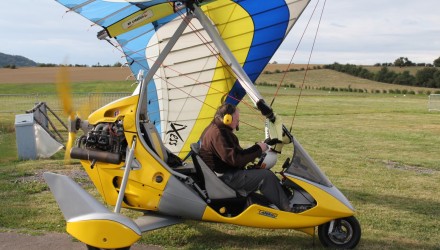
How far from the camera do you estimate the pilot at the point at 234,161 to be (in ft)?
18.5

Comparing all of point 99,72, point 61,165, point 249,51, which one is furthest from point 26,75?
point 249,51

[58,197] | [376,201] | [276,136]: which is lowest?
[376,201]

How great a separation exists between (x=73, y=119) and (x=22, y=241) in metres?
1.54

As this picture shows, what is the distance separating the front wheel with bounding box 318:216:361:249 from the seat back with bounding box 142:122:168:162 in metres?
2.05

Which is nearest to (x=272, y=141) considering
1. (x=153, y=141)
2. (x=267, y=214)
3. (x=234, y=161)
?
(x=234, y=161)

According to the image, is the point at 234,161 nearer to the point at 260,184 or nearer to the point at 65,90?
the point at 260,184

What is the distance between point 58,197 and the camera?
535 cm

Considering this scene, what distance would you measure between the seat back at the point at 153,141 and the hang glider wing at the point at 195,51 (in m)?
1.24

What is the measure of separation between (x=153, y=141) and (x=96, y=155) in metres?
Result: 0.73

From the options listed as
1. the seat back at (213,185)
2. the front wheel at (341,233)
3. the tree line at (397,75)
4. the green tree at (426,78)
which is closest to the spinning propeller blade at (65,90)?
the seat back at (213,185)

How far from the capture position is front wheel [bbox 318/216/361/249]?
5680 mm

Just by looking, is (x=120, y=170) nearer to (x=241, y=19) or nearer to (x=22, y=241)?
(x=22, y=241)

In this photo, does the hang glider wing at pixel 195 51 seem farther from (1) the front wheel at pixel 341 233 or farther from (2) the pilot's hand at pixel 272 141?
(1) the front wheel at pixel 341 233

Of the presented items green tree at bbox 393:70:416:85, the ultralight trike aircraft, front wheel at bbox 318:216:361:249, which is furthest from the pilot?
green tree at bbox 393:70:416:85
